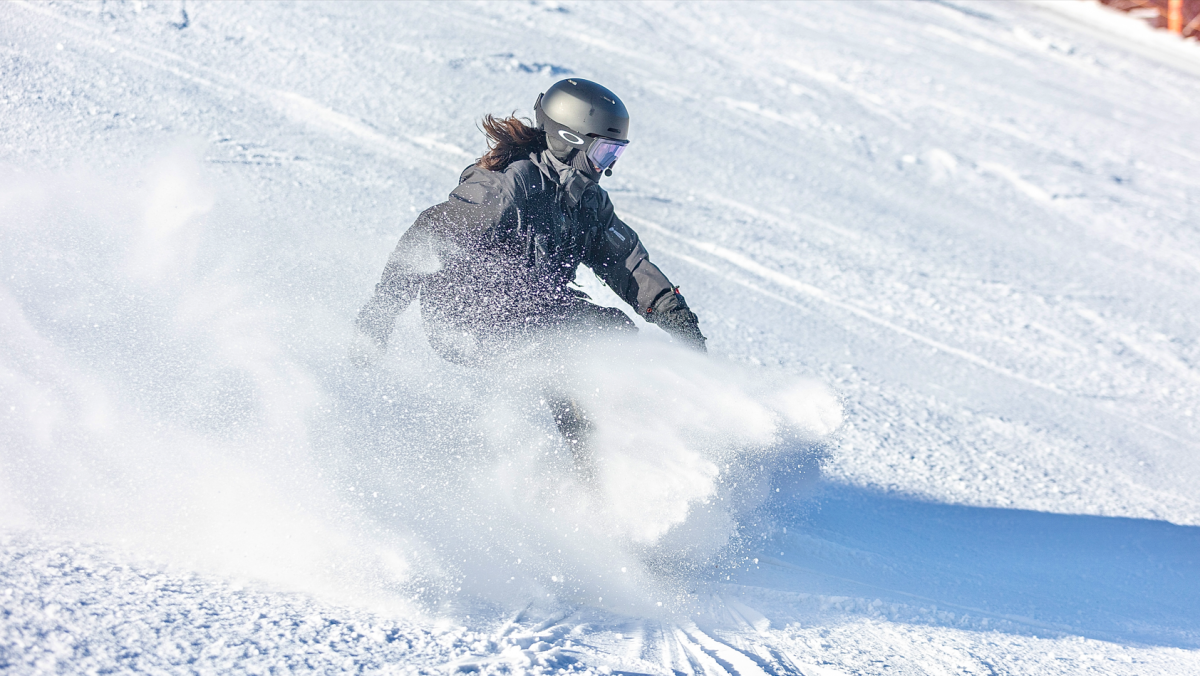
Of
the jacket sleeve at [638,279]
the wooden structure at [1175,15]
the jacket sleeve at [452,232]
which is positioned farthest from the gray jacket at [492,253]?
the wooden structure at [1175,15]

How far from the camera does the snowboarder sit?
3.18 meters

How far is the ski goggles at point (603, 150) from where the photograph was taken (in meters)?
3.30

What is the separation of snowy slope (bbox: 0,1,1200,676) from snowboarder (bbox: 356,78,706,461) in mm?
214

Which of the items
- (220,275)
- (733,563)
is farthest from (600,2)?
(733,563)

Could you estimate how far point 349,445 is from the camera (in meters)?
3.29

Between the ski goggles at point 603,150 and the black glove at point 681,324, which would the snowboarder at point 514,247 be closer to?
the ski goggles at point 603,150

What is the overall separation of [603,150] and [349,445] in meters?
1.48

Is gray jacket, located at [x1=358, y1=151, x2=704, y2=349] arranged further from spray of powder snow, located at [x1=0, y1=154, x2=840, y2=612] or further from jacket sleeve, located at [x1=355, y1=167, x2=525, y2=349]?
spray of powder snow, located at [x1=0, y1=154, x2=840, y2=612]

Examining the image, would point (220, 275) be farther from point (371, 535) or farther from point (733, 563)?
point (733, 563)

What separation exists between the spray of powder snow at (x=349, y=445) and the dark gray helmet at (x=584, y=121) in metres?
0.76

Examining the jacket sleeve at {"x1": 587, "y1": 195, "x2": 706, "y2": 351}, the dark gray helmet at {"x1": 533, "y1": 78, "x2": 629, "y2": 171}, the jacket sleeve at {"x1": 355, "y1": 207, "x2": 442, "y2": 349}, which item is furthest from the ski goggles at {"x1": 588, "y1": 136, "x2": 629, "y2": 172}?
the jacket sleeve at {"x1": 355, "y1": 207, "x2": 442, "y2": 349}

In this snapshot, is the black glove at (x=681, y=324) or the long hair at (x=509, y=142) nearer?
the long hair at (x=509, y=142)

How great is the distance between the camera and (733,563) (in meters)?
3.40

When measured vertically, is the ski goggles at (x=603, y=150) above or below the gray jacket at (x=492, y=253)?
above
